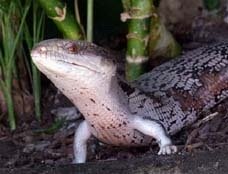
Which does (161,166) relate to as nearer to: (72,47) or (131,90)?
(72,47)

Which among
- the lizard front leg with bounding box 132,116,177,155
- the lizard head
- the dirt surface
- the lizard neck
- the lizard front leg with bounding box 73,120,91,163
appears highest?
the lizard head

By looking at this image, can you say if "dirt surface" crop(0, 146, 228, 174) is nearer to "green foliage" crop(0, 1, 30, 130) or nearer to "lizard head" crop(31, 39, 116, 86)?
"lizard head" crop(31, 39, 116, 86)

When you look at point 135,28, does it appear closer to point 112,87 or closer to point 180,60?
point 180,60

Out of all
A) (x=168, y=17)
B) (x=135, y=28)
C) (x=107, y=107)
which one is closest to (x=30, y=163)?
(x=107, y=107)

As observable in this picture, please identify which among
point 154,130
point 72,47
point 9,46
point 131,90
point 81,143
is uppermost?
point 72,47

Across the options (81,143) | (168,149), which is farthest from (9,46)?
(168,149)

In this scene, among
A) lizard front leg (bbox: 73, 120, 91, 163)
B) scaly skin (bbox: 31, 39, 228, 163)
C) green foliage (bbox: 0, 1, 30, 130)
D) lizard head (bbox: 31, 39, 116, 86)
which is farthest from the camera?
green foliage (bbox: 0, 1, 30, 130)

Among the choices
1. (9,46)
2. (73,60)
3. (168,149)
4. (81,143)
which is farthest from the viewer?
(9,46)

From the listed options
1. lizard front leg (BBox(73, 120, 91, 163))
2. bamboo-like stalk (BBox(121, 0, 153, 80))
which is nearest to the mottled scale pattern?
bamboo-like stalk (BBox(121, 0, 153, 80))

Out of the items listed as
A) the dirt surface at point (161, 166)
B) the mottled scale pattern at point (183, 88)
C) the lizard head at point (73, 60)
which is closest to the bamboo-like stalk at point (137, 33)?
the mottled scale pattern at point (183, 88)
